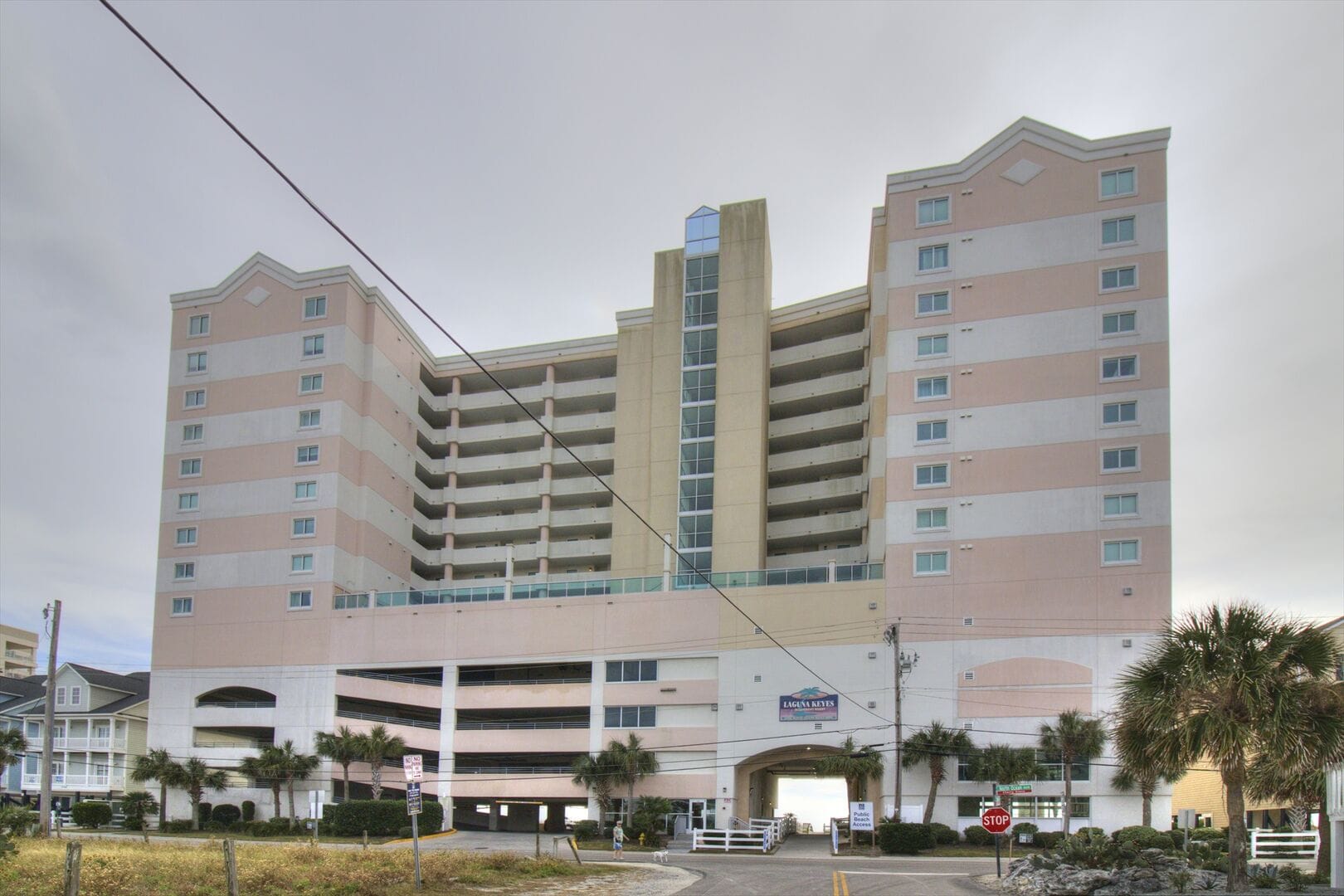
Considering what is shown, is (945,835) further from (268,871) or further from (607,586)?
(268,871)

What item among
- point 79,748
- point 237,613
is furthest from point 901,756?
point 79,748

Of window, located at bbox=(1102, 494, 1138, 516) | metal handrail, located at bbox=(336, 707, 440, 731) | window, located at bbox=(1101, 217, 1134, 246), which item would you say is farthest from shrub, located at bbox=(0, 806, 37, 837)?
window, located at bbox=(1101, 217, 1134, 246)

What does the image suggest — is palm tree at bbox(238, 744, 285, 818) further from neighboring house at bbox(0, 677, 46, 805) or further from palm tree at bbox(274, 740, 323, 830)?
neighboring house at bbox(0, 677, 46, 805)

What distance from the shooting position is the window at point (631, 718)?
7212 centimetres

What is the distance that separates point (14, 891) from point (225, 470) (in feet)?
207

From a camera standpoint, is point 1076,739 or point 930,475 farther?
point 930,475

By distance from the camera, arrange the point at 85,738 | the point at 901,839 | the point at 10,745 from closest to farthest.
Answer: the point at 901,839
the point at 10,745
the point at 85,738

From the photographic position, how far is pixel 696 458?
8381 centimetres

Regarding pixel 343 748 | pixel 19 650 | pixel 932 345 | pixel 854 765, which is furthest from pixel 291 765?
pixel 19 650

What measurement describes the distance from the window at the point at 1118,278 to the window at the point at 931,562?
17.7 meters

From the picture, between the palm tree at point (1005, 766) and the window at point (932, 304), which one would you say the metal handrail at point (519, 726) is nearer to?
the palm tree at point (1005, 766)

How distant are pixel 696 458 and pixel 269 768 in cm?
3349

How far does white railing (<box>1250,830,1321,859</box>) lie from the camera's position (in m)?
44.0

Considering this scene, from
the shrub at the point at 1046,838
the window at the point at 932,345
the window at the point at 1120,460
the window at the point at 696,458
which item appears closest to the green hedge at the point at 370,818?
the window at the point at 696,458
